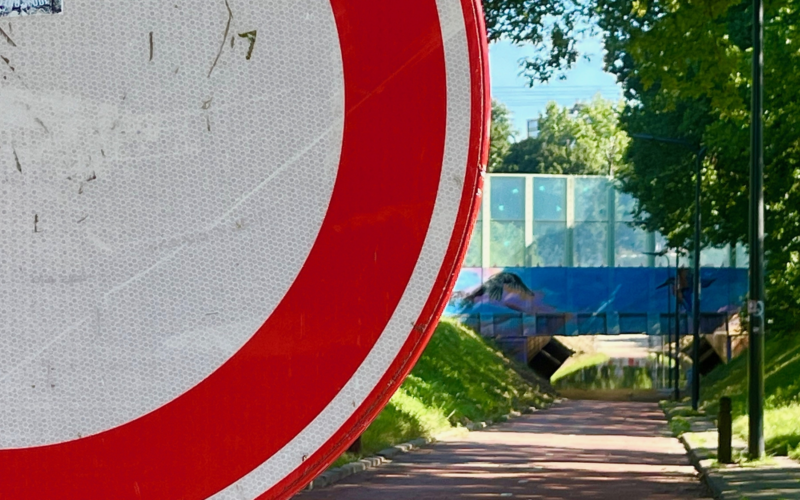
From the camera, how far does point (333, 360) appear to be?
1.34 m

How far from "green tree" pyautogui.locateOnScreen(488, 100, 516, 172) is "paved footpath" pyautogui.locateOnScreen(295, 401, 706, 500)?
2808 inches

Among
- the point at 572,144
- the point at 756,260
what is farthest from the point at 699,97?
the point at 572,144

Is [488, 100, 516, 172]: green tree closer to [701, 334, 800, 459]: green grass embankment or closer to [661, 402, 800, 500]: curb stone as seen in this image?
[701, 334, 800, 459]: green grass embankment

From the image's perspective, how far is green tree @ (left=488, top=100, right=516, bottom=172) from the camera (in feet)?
372

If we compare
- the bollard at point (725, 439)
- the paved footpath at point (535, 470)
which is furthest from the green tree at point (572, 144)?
the bollard at point (725, 439)

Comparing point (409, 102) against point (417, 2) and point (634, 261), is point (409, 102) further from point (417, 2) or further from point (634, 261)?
point (634, 261)

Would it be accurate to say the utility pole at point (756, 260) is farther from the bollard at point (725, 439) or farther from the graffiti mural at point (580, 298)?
the graffiti mural at point (580, 298)

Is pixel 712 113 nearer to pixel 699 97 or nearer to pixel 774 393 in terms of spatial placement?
pixel 699 97

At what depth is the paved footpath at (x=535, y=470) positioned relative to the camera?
17.5 m

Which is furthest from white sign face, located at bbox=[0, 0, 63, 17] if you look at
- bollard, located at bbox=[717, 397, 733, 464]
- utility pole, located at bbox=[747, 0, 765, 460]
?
bollard, located at bbox=[717, 397, 733, 464]

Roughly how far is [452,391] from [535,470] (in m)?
19.6

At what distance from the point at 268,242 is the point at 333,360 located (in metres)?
0.13

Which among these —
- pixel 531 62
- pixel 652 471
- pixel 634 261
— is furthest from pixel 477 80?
pixel 634 261

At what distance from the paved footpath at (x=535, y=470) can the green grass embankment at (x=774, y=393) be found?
1488 mm
